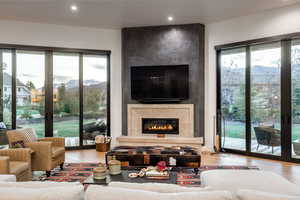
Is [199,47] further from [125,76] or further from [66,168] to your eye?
[66,168]

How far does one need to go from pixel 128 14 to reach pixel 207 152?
3.91m

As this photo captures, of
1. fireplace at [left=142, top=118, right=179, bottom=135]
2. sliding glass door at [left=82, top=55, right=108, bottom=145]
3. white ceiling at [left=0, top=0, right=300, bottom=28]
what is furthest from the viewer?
sliding glass door at [left=82, top=55, right=108, bottom=145]

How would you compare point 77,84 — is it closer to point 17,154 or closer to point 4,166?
point 17,154

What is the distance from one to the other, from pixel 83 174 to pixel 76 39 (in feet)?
12.4

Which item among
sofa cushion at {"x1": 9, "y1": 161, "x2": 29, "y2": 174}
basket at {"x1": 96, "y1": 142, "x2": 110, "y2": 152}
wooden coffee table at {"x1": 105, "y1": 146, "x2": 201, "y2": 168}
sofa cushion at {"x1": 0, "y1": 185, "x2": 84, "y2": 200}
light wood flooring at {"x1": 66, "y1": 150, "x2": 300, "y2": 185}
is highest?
sofa cushion at {"x1": 0, "y1": 185, "x2": 84, "y2": 200}

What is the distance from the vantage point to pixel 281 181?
2584 mm

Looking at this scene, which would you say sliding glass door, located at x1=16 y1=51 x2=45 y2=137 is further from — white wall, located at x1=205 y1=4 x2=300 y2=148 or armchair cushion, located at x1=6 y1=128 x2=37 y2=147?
white wall, located at x1=205 y1=4 x2=300 y2=148

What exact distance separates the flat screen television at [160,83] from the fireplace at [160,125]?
0.56 m

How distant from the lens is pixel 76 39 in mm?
Answer: 6445

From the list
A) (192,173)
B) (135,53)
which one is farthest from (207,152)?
(135,53)

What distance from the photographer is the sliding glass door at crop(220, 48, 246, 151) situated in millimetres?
5973

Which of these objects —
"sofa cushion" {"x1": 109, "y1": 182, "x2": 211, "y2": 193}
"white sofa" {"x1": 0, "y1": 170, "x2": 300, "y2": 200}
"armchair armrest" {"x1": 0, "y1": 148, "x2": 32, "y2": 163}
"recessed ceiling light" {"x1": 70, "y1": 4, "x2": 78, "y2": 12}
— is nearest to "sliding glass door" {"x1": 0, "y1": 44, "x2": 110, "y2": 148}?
"recessed ceiling light" {"x1": 70, "y1": 4, "x2": 78, "y2": 12}

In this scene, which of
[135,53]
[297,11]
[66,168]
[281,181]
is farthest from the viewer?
[135,53]

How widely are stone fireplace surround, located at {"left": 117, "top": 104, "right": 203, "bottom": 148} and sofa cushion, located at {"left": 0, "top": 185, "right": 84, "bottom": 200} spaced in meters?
4.72
